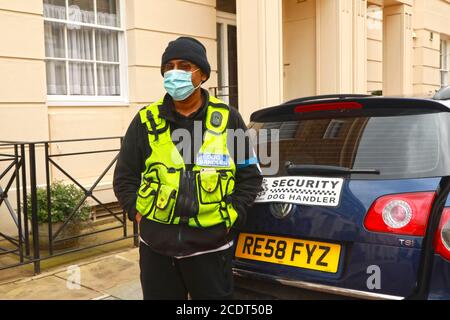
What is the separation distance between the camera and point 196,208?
238 cm

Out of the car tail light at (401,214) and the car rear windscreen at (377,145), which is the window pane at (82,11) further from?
the car tail light at (401,214)

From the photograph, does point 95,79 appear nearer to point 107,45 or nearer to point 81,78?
point 81,78

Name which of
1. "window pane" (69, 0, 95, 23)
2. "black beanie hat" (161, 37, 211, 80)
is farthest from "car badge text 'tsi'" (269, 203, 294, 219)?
"window pane" (69, 0, 95, 23)

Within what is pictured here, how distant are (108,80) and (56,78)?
0.82 metres

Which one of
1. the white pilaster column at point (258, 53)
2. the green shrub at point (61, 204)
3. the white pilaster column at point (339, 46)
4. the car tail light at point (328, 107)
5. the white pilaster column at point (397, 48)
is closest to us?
the car tail light at point (328, 107)

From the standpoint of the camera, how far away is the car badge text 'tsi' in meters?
2.65

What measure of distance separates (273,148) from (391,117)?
744mm

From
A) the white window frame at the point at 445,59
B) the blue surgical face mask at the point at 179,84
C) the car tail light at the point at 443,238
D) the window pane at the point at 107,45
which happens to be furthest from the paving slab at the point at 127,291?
the white window frame at the point at 445,59

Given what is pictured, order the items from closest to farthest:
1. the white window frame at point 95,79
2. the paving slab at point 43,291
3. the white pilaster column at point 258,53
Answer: the paving slab at point 43,291, the white window frame at point 95,79, the white pilaster column at point 258,53

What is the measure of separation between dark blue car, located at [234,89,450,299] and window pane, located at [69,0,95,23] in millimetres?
4686

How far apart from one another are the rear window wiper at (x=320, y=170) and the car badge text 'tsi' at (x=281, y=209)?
22 centimetres

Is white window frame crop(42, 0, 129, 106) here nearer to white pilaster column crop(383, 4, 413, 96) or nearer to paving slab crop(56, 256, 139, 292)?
paving slab crop(56, 256, 139, 292)

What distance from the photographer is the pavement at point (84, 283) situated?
406 cm
